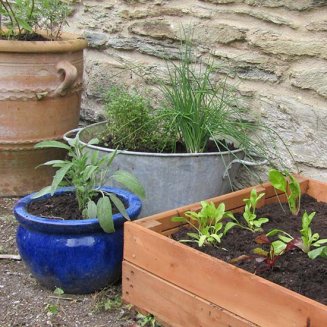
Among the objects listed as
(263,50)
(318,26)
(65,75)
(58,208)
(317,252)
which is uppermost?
(318,26)

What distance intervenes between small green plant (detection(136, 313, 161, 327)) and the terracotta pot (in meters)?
1.27

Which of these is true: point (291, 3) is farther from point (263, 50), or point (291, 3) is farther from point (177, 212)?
point (177, 212)

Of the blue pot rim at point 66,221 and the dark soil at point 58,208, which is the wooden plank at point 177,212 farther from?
the dark soil at point 58,208

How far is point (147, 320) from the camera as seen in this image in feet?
7.41

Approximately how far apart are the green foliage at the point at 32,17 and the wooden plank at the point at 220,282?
4.80 ft

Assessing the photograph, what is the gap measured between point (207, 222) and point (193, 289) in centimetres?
32

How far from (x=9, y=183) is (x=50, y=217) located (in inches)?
39.1

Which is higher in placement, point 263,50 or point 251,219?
point 263,50

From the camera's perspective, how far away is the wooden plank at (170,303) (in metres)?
2.03

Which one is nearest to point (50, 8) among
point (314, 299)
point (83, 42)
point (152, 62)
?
point (83, 42)

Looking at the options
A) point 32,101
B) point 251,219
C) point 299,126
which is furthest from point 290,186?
point 32,101

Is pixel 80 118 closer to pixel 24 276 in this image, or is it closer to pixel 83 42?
pixel 83 42

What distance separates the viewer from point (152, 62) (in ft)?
11.0

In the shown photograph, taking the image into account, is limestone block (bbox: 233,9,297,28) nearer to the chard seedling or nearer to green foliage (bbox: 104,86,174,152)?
green foliage (bbox: 104,86,174,152)
